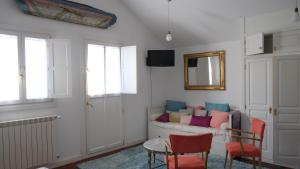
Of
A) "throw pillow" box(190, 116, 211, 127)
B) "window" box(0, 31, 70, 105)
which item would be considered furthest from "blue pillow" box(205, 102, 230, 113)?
"window" box(0, 31, 70, 105)

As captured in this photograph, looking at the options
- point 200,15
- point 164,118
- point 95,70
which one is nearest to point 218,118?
point 164,118

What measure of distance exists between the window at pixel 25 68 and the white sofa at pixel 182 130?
231 centimetres

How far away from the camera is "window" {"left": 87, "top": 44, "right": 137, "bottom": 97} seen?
4.32m

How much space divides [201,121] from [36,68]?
321cm

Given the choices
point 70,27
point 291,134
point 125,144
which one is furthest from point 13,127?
point 291,134

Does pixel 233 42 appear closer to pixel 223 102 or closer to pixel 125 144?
pixel 223 102

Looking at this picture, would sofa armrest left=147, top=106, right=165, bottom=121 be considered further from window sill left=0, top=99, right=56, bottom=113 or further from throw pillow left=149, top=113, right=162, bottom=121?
window sill left=0, top=99, right=56, bottom=113

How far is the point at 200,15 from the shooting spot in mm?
4281

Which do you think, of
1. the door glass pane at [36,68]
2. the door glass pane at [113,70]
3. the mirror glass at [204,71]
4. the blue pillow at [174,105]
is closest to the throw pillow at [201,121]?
the blue pillow at [174,105]

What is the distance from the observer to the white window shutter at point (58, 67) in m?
3.67

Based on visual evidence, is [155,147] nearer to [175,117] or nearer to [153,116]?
[175,117]

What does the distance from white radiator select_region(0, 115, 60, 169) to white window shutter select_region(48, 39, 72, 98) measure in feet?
1.42

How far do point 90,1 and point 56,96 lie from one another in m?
1.88

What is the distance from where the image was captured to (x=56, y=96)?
3.72 meters
